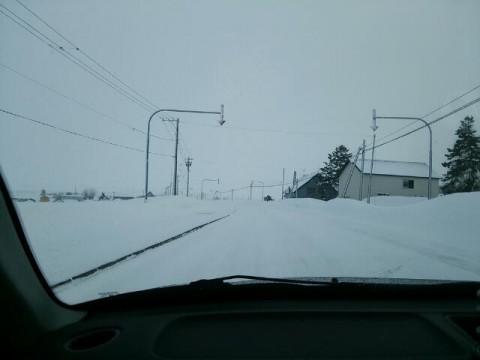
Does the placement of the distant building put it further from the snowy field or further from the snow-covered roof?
the snowy field

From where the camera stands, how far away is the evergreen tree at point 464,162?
158ft

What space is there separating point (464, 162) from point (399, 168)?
1747 cm

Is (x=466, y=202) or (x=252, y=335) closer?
(x=252, y=335)

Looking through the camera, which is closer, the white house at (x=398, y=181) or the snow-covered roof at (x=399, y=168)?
the white house at (x=398, y=181)

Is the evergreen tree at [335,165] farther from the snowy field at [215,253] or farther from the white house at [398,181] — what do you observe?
the snowy field at [215,253]

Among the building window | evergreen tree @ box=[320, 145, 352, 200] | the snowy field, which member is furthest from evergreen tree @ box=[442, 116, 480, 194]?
the snowy field

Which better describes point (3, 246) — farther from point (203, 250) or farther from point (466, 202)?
point (466, 202)

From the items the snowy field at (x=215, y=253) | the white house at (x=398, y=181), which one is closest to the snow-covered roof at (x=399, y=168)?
the white house at (x=398, y=181)

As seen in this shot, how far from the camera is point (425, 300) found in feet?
10.5

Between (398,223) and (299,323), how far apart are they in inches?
716

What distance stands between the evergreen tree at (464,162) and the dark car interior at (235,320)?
5075 centimetres

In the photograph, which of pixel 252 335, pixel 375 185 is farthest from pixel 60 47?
pixel 375 185

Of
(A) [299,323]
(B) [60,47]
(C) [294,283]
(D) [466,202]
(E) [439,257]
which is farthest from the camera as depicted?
(D) [466,202]

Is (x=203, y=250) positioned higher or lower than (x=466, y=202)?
lower
